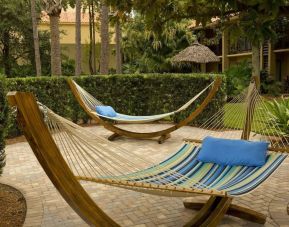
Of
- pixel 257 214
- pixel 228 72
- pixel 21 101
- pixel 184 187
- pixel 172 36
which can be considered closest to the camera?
pixel 21 101

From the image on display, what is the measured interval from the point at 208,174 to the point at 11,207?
2.16 meters

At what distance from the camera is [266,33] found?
10.0 feet

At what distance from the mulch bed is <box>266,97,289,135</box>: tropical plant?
14.8 feet

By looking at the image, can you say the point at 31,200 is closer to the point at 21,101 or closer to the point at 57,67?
the point at 21,101

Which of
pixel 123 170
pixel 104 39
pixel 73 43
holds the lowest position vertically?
pixel 123 170

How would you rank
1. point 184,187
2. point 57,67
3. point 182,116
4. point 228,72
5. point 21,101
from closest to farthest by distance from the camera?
point 21,101
point 184,187
point 182,116
point 57,67
point 228,72

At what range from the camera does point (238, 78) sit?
17016 mm

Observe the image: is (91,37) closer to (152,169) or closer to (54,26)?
(54,26)

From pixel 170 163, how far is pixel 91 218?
57.1 inches

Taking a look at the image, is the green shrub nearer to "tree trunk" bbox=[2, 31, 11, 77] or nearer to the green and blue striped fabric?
the green and blue striped fabric

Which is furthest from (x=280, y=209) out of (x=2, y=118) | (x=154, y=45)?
(x=154, y=45)

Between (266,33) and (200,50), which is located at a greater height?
(200,50)

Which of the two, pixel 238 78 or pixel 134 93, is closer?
pixel 134 93

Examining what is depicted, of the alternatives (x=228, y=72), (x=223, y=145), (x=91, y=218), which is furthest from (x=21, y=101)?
(x=228, y=72)
